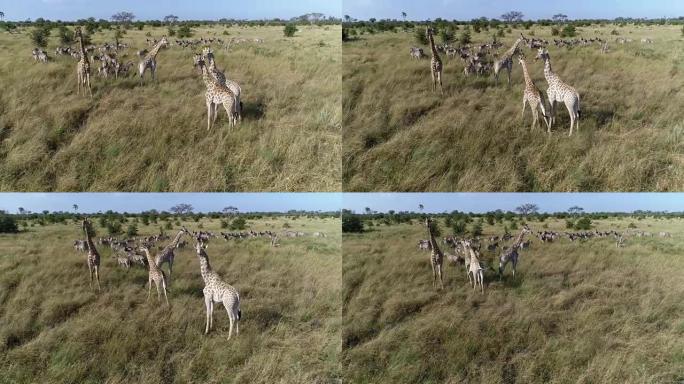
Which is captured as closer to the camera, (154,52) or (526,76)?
(526,76)

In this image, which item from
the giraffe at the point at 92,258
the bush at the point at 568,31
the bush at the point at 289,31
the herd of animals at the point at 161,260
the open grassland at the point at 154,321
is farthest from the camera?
the bush at the point at 289,31

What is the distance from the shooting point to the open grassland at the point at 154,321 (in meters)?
5.77

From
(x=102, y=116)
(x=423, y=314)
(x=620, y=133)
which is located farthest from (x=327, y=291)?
(x=620, y=133)

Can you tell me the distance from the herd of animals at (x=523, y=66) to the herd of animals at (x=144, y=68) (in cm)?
320

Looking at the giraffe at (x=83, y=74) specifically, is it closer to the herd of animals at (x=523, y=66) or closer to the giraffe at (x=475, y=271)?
the herd of animals at (x=523, y=66)

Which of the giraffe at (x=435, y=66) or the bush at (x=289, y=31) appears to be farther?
the bush at (x=289, y=31)

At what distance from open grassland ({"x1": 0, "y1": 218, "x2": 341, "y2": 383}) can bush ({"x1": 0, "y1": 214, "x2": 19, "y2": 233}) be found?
13cm

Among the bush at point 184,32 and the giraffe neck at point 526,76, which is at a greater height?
the bush at point 184,32

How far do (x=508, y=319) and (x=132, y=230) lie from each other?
231 inches

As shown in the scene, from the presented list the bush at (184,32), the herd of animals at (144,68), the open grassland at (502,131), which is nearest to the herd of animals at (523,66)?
the open grassland at (502,131)

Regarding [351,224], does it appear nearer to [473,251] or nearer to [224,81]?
[473,251]

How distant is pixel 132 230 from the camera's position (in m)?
7.09

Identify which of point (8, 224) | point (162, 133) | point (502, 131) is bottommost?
point (8, 224)

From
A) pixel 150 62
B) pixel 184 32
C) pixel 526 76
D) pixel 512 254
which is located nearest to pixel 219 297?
pixel 512 254
